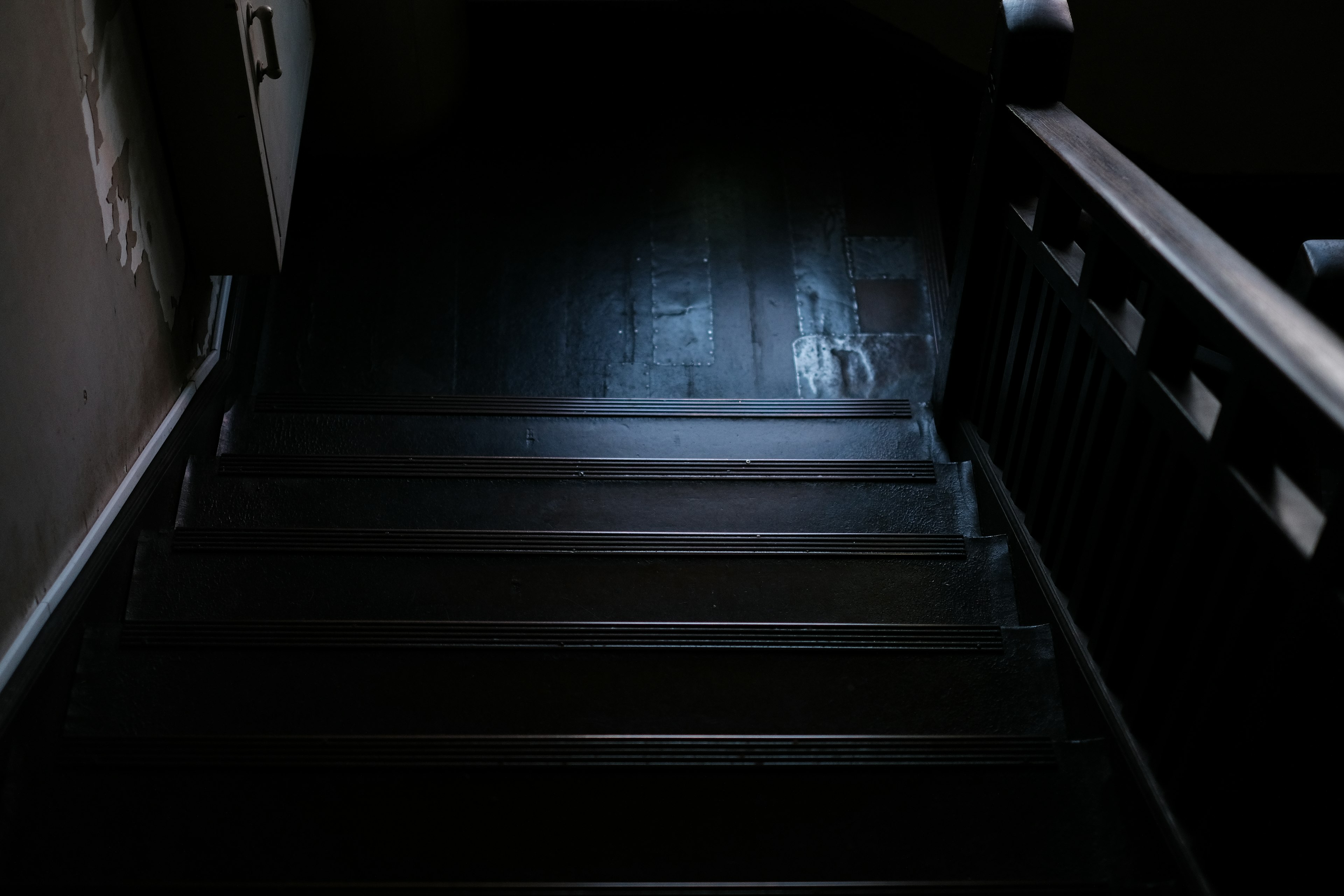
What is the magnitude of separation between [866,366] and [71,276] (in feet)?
5.72

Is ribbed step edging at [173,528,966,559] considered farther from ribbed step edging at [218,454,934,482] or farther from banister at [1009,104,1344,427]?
banister at [1009,104,1344,427]

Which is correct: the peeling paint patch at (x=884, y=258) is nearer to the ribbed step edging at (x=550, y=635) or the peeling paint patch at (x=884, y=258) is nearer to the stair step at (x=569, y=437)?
the stair step at (x=569, y=437)

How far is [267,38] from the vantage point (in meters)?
2.04

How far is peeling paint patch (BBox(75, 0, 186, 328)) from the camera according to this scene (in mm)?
1780

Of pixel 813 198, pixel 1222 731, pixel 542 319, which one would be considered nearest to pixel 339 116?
pixel 542 319

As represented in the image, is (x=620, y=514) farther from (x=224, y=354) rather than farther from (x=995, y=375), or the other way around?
(x=224, y=354)

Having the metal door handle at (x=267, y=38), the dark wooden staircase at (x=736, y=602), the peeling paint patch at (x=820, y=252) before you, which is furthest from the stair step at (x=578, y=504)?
the peeling paint patch at (x=820, y=252)

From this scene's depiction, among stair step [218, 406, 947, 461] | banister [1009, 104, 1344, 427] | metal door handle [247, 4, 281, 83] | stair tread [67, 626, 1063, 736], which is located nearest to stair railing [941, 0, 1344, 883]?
banister [1009, 104, 1344, 427]

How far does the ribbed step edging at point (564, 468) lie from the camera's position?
Answer: 85.0 inches

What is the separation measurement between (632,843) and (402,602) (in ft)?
1.91

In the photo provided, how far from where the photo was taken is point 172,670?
1.69 m

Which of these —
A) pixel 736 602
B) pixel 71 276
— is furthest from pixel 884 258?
pixel 71 276

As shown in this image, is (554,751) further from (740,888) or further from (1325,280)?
(1325,280)

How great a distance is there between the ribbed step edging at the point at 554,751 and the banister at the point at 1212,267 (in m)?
0.72
